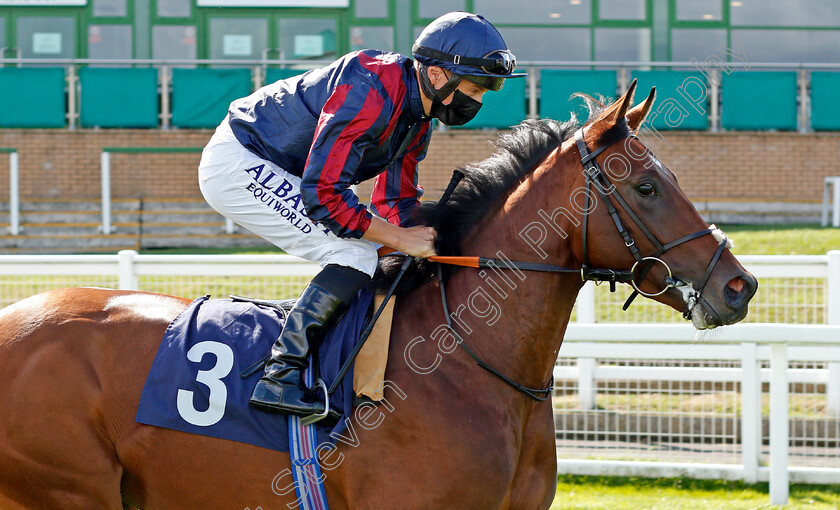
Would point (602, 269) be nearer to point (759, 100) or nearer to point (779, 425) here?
point (779, 425)

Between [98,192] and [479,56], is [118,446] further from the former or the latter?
[98,192]

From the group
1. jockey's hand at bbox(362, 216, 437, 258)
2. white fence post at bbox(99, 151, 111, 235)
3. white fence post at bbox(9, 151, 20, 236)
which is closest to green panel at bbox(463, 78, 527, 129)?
white fence post at bbox(99, 151, 111, 235)

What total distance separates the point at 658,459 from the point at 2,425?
12.5 feet

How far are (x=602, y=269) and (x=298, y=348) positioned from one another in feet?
3.16

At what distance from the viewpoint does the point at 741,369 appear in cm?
505

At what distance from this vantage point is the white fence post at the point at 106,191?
1282 centimetres

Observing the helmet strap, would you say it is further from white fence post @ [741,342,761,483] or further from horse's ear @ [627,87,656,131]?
white fence post @ [741,342,761,483]

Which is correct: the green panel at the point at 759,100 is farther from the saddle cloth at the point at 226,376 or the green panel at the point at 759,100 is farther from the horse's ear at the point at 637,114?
the saddle cloth at the point at 226,376

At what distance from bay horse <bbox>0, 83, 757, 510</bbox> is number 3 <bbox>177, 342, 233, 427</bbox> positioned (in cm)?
7

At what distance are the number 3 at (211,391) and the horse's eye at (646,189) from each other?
4.53ft

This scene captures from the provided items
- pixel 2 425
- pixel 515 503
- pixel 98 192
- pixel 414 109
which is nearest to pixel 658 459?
pixel 515 503

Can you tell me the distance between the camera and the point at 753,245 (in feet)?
34.1

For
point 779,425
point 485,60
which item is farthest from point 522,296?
point 779,425

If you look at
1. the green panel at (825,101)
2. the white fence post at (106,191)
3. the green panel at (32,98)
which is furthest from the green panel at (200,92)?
the green panel at (825,101)
